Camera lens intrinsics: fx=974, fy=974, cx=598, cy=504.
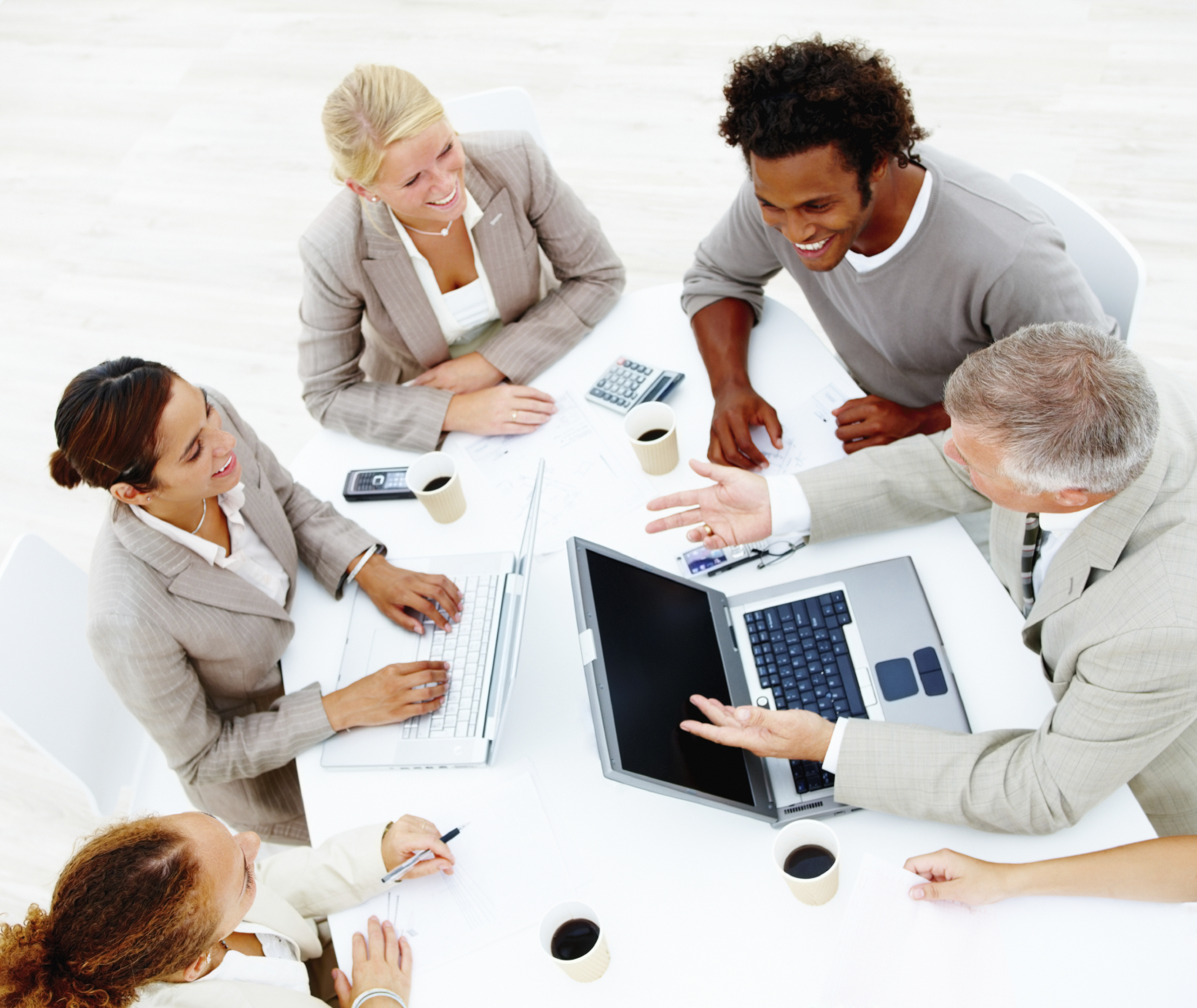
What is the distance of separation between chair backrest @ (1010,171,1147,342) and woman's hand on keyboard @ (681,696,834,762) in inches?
37.2

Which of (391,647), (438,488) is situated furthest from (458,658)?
(438,488)

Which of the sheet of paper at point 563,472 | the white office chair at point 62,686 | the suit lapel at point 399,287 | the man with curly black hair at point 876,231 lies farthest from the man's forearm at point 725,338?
the white office chair at point 62,686

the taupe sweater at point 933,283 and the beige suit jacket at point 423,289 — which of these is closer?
the taupe sweater at point 933,283

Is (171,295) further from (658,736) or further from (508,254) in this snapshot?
(658,736)

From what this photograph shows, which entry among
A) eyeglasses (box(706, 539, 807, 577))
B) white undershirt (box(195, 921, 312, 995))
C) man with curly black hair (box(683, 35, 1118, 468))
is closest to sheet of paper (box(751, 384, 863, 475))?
man with curly black hair (box(683, 35, 1118, 468))

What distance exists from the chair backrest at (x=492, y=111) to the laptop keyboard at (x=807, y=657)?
Answer: 1.26 m

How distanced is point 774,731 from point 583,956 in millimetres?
383

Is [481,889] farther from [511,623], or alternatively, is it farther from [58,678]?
[58,678]

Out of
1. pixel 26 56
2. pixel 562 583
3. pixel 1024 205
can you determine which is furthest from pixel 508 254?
pixel 26 56

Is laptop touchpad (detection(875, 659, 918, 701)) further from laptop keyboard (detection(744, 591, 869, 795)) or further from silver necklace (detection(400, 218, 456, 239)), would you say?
silver necklace (detection(400, 218, 456, 239))

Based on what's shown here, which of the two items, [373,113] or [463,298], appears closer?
[373,113]

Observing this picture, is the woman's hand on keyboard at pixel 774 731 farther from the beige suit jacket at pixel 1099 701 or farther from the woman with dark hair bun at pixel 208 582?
the woman with dark hair bun at pixel 208 582

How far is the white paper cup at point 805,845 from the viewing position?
1221 mm

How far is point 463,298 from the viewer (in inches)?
82.2
